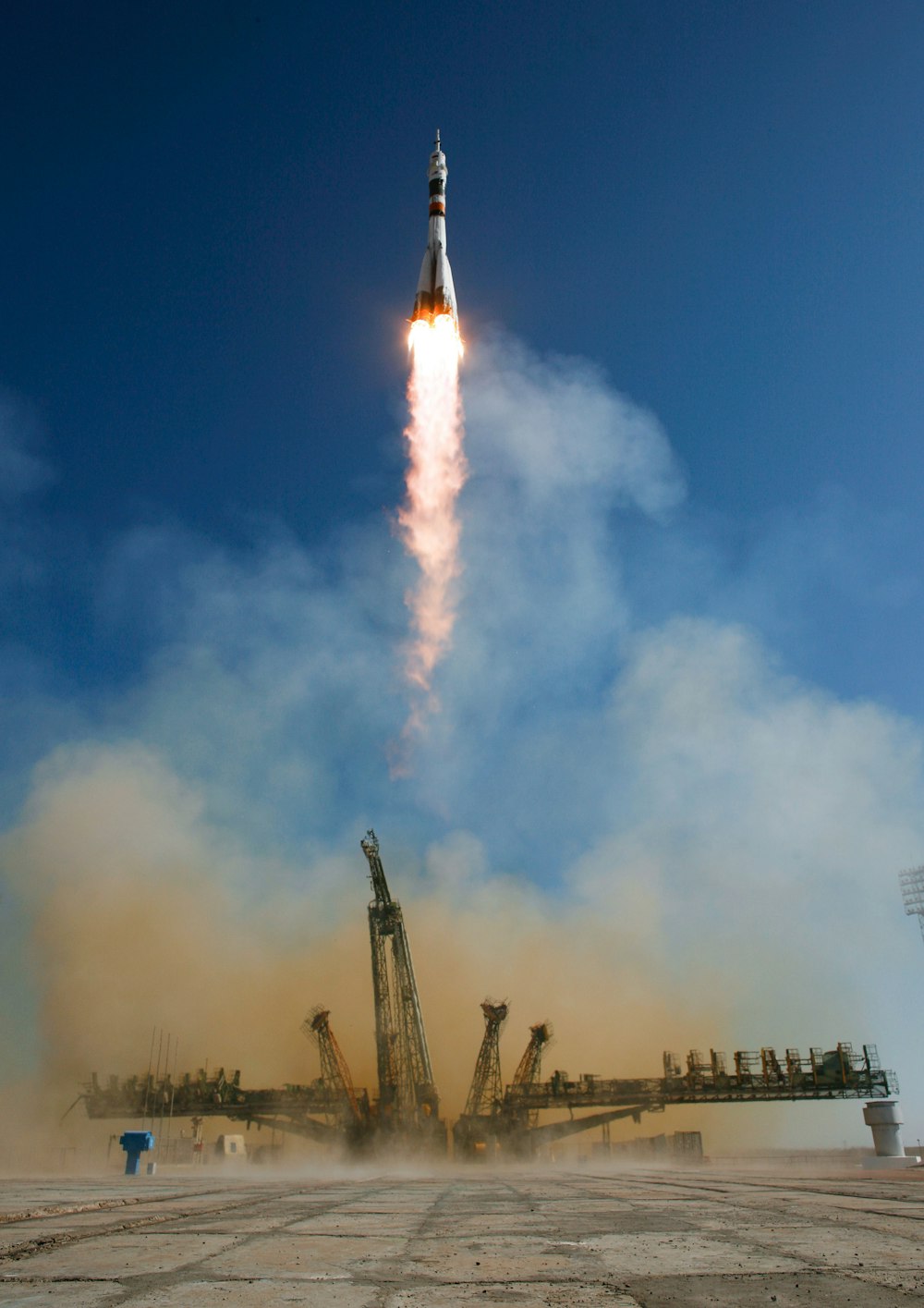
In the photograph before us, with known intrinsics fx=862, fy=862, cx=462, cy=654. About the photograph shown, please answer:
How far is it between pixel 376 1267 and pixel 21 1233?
19.9 ft

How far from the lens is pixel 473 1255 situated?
820 centimetres

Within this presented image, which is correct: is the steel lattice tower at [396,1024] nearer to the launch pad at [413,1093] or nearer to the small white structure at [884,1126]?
the launch pad at [413,1093]

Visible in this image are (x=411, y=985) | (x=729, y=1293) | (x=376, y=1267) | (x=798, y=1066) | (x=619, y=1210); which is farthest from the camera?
(x=411, y=985)

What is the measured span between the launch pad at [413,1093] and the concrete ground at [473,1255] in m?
66.8

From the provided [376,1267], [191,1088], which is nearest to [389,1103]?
[191,1088]

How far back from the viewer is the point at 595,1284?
6.32 metres

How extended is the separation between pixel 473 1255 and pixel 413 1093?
7734cm

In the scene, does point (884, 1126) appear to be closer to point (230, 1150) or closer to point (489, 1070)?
point (489, 1070)

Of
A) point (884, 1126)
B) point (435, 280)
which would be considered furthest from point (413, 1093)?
point (435, 280)

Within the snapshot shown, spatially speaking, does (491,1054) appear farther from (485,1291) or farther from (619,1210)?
(485,1291)

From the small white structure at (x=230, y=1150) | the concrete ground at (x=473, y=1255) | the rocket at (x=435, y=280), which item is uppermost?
the rocket at (x=435, y=280)

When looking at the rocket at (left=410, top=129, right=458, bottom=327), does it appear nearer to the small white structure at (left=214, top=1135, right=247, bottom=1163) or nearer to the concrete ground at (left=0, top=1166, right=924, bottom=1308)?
the concrete ground at (left=0, top=1166, right=924, bottom=1308)

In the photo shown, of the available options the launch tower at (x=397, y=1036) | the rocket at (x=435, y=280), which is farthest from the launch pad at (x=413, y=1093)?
the rocket at (x=435, y=280)

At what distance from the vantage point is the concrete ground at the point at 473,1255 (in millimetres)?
5996
